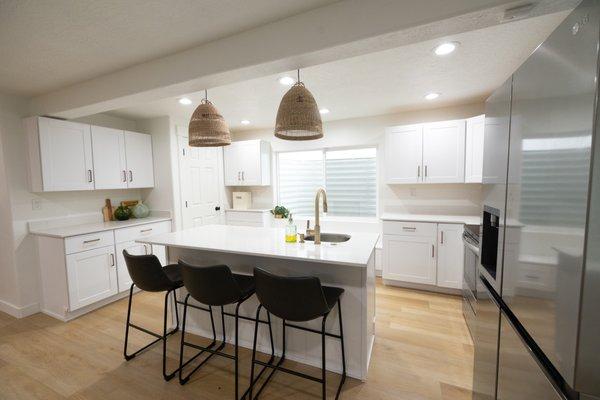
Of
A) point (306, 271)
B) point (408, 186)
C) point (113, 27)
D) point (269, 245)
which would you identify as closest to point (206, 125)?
point (113, 27)

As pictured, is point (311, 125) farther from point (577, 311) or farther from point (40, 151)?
point (40, 151)

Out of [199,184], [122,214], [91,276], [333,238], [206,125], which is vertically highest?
[206,125]

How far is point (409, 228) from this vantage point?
335cm

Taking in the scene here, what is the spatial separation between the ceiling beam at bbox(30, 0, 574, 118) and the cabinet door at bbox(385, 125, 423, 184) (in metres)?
2.20

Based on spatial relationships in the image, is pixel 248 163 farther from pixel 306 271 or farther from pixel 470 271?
pixel 470 271

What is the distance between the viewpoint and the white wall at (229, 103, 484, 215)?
3.53 meters

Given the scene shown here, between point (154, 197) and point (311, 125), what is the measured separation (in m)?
3.42

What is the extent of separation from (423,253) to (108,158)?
4.26 metres

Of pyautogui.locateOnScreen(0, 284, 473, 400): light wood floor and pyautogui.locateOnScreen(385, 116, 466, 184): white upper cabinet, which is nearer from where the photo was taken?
pyautogui.locateOnScreen(0, 284, 473, 400): light wood floor

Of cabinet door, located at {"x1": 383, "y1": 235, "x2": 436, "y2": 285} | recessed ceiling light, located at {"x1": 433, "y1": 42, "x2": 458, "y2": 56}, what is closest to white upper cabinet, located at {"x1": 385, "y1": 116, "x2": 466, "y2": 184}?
cabinet door, located at {"x1": 383, "y1": 235, "x2": 436, "y2": 285}

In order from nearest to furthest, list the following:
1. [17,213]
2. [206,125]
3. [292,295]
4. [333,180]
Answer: [292,295]
[206,125]
[17,213]
[333,180]

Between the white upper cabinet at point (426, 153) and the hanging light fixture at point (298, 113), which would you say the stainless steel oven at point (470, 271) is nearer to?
the white upper cabinet at point (426, 153)

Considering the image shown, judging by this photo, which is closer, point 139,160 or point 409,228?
point 409,228

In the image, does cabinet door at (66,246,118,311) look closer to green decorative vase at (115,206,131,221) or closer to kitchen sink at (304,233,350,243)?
green decorative vase at (115,206,131,221)
